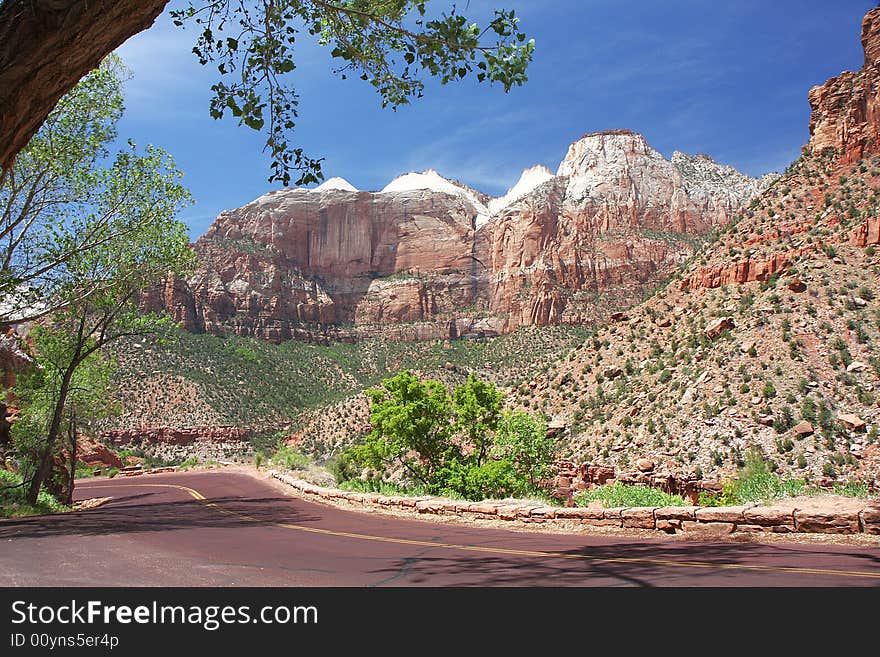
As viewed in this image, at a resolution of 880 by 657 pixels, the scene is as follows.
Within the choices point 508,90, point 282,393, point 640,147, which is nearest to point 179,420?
point 282,393

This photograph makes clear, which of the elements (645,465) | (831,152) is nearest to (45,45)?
(645,465)

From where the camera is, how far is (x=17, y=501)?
18094 mm

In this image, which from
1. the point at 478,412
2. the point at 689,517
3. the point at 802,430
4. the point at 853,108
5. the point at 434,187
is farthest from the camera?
the point at 434,187

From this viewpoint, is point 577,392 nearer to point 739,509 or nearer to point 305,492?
point 305,492

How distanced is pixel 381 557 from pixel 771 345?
89.5 feet

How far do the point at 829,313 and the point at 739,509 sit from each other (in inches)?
948

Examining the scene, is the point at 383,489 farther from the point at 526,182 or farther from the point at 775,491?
the point at 526,182

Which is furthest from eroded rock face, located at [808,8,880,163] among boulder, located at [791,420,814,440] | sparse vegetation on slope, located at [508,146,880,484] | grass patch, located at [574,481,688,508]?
grass patch, located at [574,481,688,508]

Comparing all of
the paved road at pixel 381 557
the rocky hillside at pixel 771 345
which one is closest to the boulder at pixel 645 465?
the rocky hillside at pixel 771 345

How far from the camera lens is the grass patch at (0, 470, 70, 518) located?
54.1ft

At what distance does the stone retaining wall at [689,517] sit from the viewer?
29.6 feet

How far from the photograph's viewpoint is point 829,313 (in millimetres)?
28781

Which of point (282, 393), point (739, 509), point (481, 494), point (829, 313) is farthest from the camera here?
point (282, 393)

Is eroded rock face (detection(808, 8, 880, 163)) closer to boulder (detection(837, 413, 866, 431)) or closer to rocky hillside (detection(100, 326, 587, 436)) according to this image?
boulder (detection(837, 413, 866, 431))
